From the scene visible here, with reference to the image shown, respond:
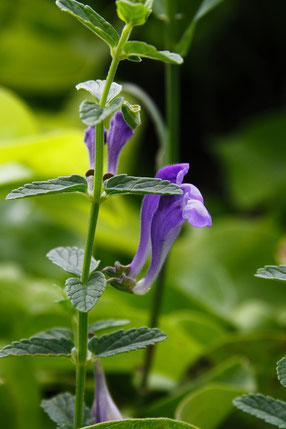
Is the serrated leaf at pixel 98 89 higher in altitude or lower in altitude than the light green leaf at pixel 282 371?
higher

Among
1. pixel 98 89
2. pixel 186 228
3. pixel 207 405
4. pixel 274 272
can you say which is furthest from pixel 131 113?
pixel 186 228

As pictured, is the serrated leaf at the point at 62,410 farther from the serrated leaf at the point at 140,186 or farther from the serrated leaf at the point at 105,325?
the serrated leaf at the point at 140,186

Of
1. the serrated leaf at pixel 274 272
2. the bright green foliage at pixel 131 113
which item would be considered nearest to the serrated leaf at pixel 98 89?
the bright green foliage at pixel 131 113

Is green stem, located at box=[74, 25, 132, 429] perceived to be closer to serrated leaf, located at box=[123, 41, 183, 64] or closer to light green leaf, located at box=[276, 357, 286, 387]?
serrated leaf, located at box=[123, 41, 183, 64]

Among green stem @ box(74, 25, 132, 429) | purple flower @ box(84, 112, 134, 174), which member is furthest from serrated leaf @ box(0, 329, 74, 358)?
purple flower @ box(84, 112, 134, 174)

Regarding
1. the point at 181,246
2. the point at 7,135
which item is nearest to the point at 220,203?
the point at 181,246

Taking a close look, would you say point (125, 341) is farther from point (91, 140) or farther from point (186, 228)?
point (186, 228)
